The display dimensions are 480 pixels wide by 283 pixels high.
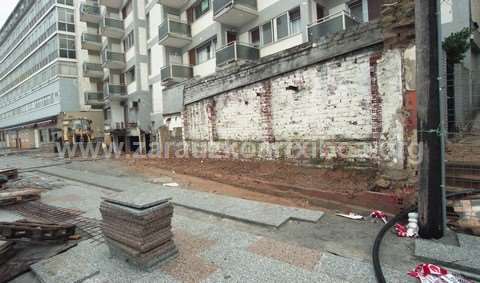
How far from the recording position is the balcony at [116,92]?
23.3 meters

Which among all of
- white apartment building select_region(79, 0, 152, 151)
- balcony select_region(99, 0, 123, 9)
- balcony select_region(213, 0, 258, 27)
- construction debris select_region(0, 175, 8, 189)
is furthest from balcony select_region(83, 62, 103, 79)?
construction debris select_region(0, 175, 8, 189)

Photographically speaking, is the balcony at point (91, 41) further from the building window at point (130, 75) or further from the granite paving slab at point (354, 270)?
the granite paving slab at point (354, 270)

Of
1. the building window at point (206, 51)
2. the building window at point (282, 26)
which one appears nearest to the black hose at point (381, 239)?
the building window at point (282, 26)

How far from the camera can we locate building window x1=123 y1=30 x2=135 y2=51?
72.8 feet

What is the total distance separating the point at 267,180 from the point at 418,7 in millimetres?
4869

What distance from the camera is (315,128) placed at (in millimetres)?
6984

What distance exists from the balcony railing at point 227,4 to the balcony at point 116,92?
43.9 ft

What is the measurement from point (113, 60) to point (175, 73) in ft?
33.2

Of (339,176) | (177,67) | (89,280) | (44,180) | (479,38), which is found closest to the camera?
(89,280)

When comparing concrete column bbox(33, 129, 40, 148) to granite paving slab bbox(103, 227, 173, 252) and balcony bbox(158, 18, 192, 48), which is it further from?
granite paving slab bbox(103, 227, 173, 252)

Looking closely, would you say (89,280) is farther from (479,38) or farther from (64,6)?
(64,6)

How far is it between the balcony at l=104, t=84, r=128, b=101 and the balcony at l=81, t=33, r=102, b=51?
24.2 feet

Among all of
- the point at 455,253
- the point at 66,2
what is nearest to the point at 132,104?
the point at 66,2

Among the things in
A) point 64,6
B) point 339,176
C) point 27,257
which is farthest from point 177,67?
point 64,6
